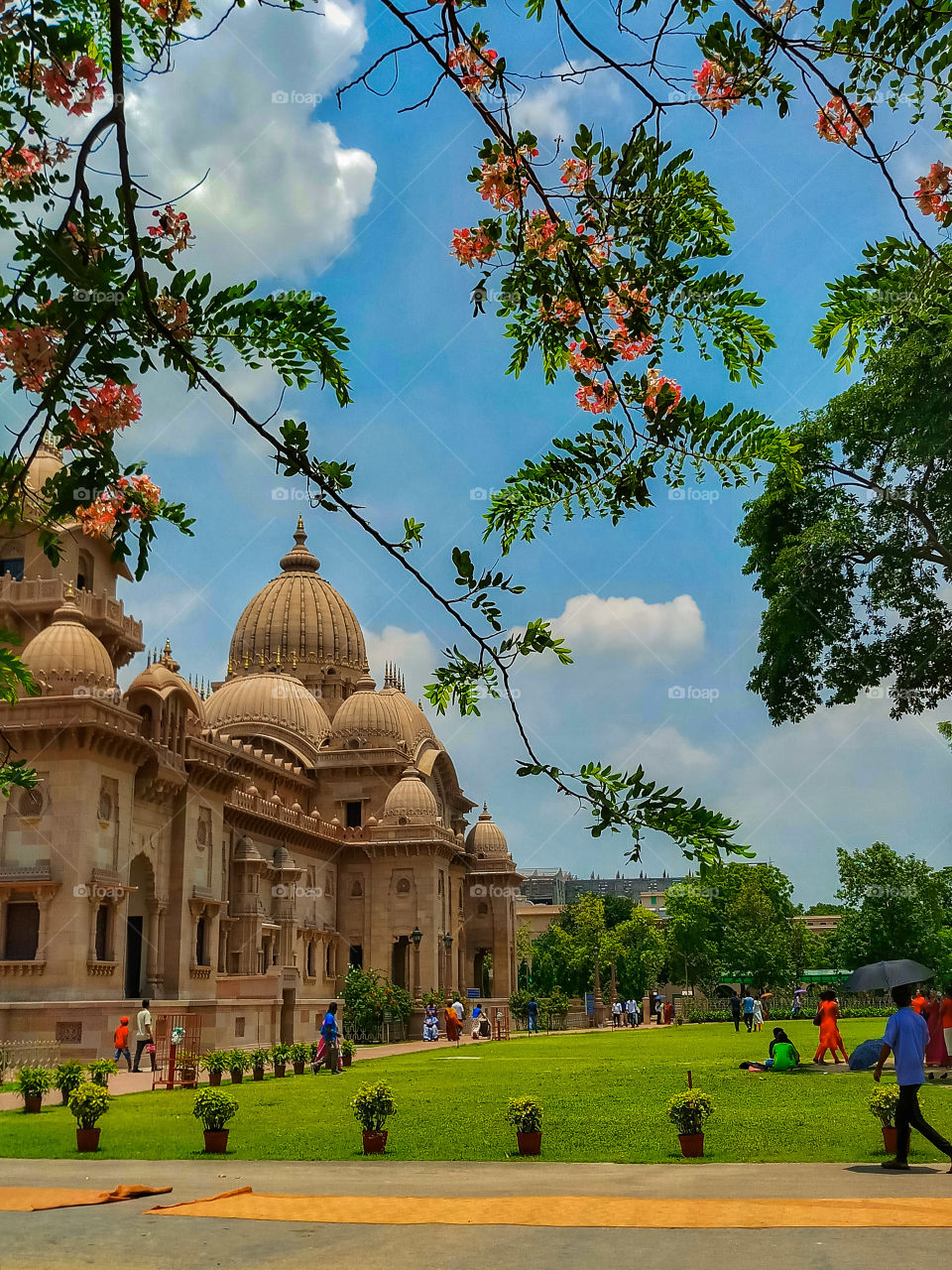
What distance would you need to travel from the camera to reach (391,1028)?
43.8 metres

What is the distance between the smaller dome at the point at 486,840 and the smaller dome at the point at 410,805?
9001mm

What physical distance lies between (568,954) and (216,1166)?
223 ft

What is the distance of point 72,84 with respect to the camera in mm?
5367

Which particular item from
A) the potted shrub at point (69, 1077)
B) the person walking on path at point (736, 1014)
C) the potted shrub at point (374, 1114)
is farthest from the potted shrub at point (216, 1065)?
the person walking on path at point (736, 1014)

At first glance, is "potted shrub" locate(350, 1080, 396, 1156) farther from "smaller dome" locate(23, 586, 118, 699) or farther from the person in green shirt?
"smaller dome" locate(23, 586, 118, 699)

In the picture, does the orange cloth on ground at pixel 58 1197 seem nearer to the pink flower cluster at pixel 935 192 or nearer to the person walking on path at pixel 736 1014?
the pink flower cluster at pixel 935 192

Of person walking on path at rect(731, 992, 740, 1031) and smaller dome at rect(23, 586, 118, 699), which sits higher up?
smaller dome at rect(23, 586, 118, 699)

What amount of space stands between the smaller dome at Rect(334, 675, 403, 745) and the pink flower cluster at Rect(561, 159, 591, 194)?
5106 centimetres

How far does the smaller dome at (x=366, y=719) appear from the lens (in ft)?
183

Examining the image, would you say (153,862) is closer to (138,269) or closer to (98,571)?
(98,571)

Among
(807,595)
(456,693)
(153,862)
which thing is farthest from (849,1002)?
(456,693)

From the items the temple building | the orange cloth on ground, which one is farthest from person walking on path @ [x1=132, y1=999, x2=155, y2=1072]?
the orange cloth on ground

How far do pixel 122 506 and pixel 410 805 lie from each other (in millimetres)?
47990

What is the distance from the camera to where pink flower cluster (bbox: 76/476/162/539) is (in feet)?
17.8
